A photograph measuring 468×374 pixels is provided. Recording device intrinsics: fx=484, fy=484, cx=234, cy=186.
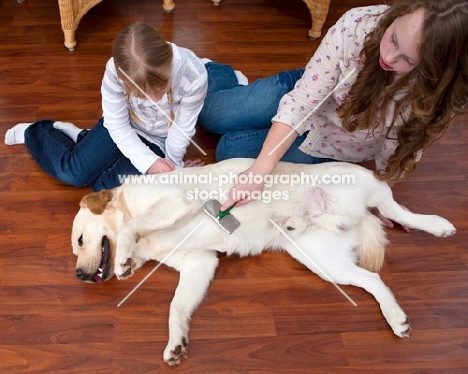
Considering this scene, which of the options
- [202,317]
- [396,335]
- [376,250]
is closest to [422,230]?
[376,250]

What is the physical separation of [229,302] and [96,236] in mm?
529

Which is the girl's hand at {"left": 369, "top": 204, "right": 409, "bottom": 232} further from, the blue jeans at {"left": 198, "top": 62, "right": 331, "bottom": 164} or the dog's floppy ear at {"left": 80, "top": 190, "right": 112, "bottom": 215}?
the dog's floppy ear at {"left": 80, "top": 190, "right": 112, "bottom": 215}

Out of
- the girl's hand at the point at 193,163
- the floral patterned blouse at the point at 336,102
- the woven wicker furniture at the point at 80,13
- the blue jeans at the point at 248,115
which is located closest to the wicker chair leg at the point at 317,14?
the woven wicker furniture at the point at 80,13

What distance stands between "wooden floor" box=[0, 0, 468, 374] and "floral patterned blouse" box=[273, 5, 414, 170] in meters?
0.36

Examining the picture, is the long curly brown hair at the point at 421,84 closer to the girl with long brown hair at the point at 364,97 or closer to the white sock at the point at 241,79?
the girl with long brown hair at the point at 364,97

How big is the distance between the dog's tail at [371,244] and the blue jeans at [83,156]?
87cm

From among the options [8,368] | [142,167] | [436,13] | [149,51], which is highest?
[436,13]

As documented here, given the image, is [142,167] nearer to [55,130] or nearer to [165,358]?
[55,130]

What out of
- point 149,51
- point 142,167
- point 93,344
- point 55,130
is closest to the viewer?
point 149,51

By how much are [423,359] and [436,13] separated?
1.09 m

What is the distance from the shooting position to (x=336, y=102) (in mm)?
1768

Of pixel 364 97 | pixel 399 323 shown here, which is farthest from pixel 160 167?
→ pixel 399 323

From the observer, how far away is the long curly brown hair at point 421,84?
3.89ft

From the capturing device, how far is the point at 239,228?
1.76 m
